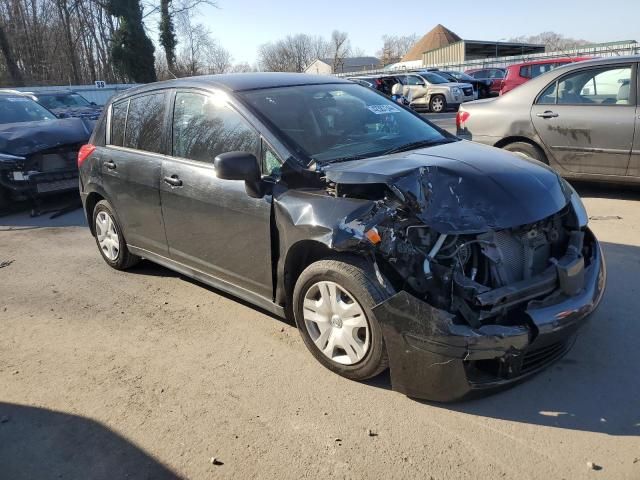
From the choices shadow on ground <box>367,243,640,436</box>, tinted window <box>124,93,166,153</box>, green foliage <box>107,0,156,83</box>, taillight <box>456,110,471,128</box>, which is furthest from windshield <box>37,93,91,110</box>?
green foliage <box>107,0,156,83</box>

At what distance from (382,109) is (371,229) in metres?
1.72

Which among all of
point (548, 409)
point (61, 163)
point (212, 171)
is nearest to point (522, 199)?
point (548, 409)

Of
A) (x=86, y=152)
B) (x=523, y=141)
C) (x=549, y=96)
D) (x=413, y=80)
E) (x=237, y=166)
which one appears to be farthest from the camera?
(x=413, y=80)

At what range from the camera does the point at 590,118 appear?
6355 mm

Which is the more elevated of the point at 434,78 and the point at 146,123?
the point at 434,78

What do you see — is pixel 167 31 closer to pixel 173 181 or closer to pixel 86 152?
pixel 86 152

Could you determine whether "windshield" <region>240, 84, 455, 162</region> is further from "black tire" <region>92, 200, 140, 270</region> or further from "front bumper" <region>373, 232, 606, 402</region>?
"black tire" <region>92, 200, 140, 270</region>

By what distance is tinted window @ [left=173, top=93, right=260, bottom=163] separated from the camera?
3686 mm

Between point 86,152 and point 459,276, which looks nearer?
point 459,276

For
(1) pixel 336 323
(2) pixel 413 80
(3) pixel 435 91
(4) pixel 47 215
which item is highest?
(2) pixel 413 80

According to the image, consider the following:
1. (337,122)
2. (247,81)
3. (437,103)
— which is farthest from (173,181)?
(437,103)

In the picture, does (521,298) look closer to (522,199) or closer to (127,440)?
(522,199)

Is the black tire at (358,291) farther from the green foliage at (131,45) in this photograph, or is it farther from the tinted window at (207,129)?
the green foliage at (131,45)

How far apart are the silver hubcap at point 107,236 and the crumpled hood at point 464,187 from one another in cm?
276
